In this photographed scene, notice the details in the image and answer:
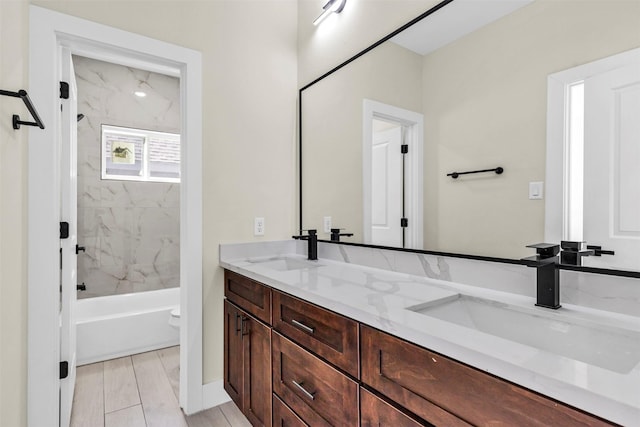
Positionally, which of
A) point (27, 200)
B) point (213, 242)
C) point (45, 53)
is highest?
point (45, 53)

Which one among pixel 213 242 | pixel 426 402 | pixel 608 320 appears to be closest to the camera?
pixel 426 402

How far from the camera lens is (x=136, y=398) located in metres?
2.12

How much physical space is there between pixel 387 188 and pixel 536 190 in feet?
2.34

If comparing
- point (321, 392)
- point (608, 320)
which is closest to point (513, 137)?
point (608, 320)

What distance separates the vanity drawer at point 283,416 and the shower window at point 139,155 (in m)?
2.96

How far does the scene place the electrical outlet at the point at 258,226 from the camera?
221cm

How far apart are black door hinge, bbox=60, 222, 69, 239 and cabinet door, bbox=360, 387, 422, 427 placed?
1683mm

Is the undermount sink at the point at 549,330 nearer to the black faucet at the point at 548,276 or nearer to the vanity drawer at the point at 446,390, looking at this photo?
the black faucet at the point at 548,276

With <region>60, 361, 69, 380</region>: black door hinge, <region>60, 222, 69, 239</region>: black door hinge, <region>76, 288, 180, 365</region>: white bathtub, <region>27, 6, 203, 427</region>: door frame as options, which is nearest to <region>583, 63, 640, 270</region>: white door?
<region>27, 6, 203, 427</region>: door frame

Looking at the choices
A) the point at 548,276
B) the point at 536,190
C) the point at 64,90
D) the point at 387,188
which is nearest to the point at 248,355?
the point at 387,188

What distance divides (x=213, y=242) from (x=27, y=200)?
89 centimetres

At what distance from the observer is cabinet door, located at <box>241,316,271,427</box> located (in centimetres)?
150

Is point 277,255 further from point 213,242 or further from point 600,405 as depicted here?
point 600,405

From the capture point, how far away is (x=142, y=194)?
3537 millimetres
